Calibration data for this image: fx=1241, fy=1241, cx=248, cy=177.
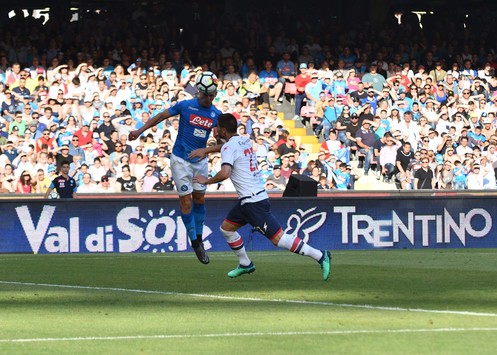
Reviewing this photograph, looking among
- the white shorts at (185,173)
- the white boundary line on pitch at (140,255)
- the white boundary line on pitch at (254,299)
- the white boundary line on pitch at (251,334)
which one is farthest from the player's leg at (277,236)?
the white boundary line on pitch at (140,255)

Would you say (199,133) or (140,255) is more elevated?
(199,133)

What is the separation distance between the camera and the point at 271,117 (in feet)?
97.6

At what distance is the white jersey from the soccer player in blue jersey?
5.78 feet

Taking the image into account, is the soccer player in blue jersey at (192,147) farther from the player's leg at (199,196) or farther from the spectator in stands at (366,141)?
the spectator in stands at (366,141)

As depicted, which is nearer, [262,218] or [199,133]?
[262,218]

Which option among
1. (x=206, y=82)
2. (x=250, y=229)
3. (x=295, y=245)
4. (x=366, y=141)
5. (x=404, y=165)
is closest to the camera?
(x=295, y=245)

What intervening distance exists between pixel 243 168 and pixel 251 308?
271 cm

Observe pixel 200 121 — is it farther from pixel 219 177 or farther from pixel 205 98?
pixel 219 177

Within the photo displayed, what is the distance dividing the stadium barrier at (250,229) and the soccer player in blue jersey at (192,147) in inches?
239

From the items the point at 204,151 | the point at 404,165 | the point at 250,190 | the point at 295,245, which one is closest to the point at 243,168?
the point at 250,190

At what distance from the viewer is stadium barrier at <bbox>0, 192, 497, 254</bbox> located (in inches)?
865

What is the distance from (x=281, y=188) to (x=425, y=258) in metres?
7.67

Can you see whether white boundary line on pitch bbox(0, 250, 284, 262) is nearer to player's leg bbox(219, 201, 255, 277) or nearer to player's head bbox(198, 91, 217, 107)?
player's head bbox(198, 91, 217, 107)

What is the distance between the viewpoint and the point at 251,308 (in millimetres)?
11242
